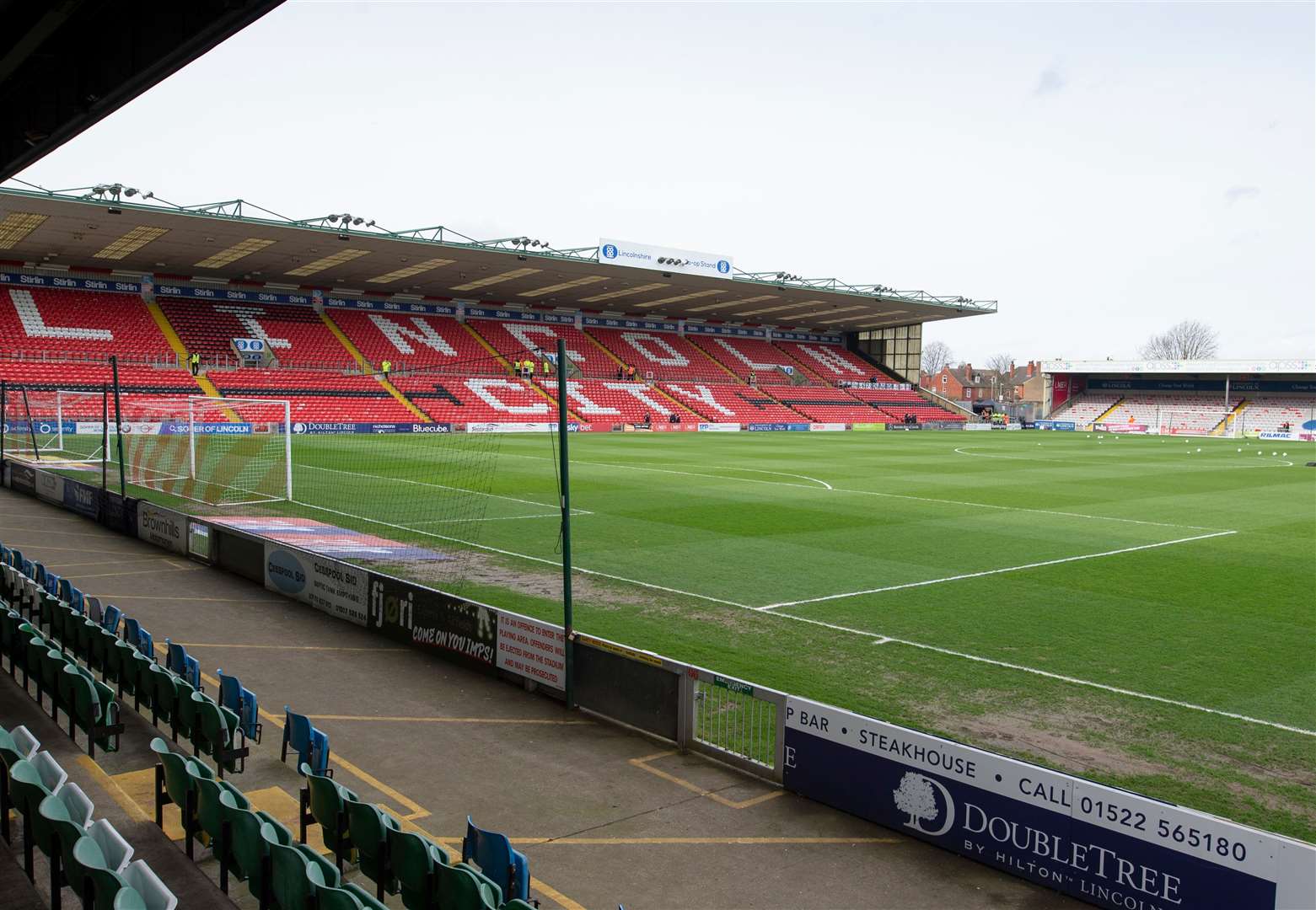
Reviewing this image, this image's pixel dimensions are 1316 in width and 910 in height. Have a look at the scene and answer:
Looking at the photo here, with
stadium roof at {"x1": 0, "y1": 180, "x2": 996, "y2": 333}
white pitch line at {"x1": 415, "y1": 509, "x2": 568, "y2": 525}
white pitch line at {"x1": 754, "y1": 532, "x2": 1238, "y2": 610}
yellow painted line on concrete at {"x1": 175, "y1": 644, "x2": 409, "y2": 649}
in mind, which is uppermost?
stadium roof at {"x1": 0, "y1": 180, "x2": 996, "y2": 333}

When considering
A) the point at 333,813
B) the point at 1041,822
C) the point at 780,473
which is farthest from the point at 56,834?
the point at 780,473

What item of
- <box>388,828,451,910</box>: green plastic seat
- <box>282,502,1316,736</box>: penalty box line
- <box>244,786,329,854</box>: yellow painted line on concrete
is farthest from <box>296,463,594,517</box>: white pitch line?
<box>388,828,451,910</box>: green plastic seat

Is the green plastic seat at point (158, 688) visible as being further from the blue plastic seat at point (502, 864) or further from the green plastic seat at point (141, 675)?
the blue plastic seat at point (502, 864)

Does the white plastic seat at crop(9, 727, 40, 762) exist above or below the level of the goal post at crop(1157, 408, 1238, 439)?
below

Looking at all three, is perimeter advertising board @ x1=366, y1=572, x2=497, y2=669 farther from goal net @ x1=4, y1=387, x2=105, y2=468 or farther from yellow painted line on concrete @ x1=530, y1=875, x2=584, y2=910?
goal net @ x1=4, y1=387, x2=105, y2=468

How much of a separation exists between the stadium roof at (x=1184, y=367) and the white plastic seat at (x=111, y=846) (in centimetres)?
9039

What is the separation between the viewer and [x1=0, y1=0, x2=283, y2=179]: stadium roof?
7.80 meters

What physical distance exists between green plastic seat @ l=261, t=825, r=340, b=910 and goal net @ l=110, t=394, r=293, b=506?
703 inches

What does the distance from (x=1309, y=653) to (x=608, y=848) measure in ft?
33.4

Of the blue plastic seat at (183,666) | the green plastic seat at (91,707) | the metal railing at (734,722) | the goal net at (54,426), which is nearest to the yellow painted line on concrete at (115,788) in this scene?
the green plastic seat at (91,707)

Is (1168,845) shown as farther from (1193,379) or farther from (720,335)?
(1193,379)

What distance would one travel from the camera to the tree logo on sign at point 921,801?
6701mm

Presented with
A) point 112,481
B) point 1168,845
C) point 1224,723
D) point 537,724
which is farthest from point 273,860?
point 112,481

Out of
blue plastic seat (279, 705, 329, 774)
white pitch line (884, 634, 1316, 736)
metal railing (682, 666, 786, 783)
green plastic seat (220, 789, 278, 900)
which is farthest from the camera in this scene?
white pitch line (884, 634, 1316, 736)
